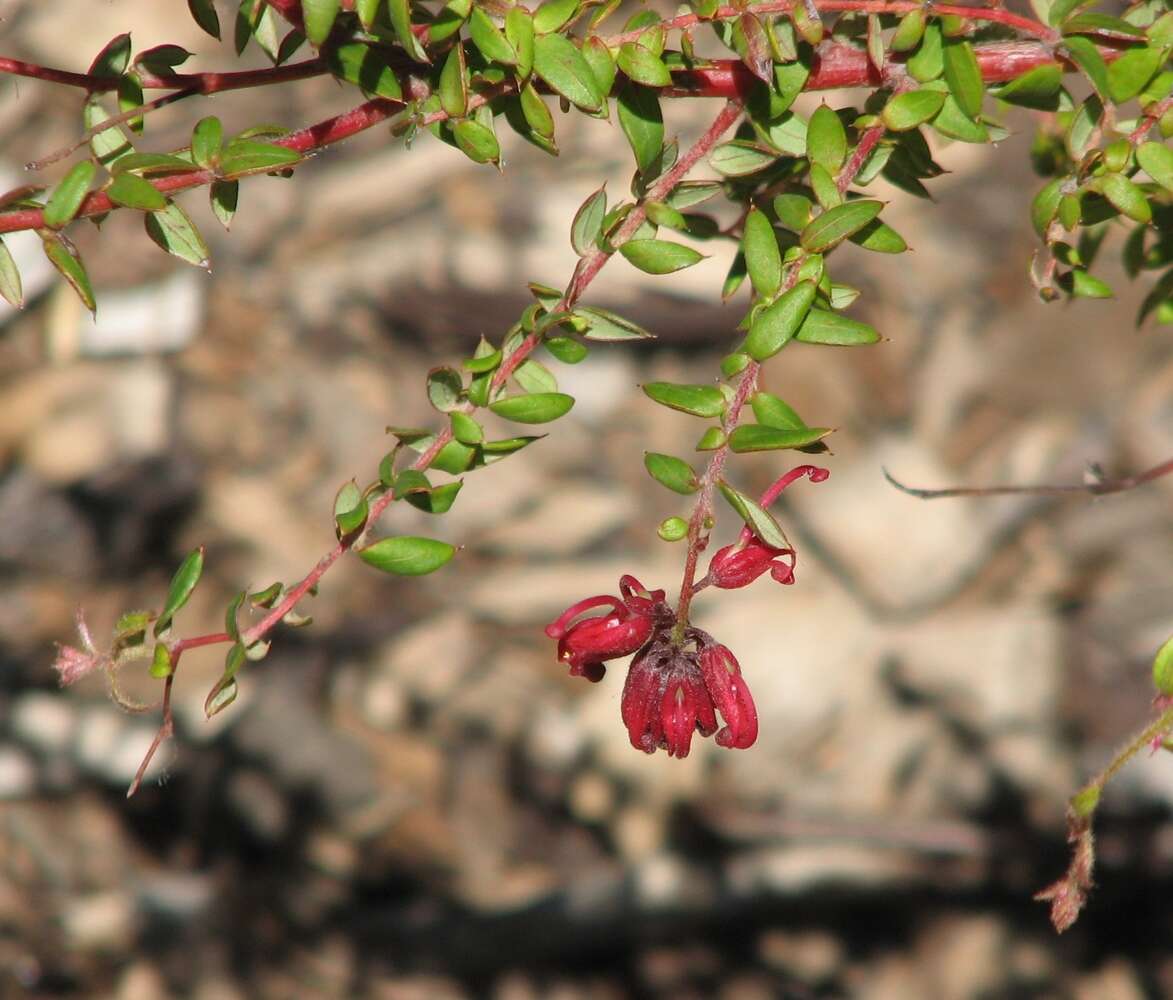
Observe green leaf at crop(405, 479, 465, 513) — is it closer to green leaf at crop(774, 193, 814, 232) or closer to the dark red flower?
the dark red flower

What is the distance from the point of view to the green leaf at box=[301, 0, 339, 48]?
1.10 metres

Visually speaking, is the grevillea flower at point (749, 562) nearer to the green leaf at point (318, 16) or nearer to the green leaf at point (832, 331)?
the green leaf at point (832, 331)

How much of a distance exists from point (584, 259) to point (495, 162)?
13 centimetres

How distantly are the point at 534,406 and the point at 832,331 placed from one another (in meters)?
0.28

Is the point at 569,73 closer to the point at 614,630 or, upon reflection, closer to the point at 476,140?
the point at 476,140

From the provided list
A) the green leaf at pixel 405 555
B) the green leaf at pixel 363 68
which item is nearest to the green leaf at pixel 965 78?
the green leaf at pixel 363 68

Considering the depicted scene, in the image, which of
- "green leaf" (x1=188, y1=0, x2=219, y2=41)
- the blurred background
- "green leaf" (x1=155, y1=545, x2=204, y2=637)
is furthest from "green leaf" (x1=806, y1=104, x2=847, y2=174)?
the blurred background

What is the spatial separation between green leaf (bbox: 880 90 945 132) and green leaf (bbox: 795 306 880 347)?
19cm

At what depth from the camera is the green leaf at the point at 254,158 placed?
3.87 feet

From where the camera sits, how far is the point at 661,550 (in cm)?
443

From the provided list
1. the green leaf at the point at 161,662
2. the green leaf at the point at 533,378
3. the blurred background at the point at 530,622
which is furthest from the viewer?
the blurred background at the point at 530,622

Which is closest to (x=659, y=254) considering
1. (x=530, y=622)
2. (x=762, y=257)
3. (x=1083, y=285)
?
(x=762, y=257)

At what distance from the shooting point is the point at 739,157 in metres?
1.30

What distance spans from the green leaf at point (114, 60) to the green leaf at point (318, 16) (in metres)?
0.23
